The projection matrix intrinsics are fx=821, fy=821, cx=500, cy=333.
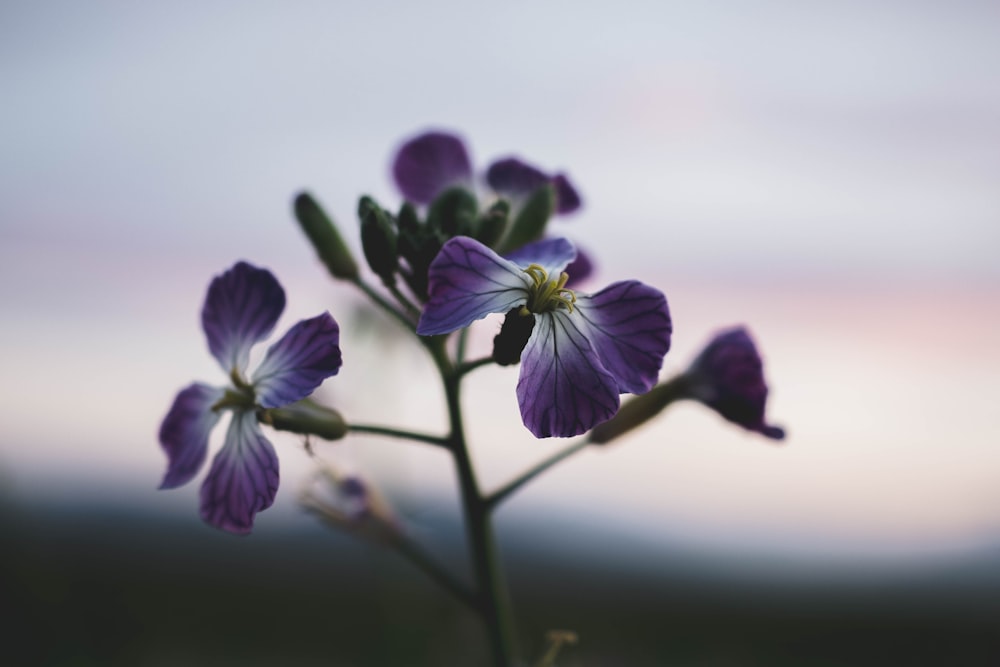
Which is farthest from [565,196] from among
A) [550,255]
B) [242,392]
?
[242,392]

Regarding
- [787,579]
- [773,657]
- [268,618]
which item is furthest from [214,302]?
[787,579]

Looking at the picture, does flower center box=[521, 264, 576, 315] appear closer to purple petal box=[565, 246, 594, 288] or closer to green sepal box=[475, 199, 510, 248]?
green sepal box=[475, 199, 510, 248]

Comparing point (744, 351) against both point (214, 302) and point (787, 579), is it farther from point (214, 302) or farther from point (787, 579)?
point (787, 579)

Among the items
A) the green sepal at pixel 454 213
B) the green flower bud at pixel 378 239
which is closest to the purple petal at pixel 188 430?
the green flower bud at pixel 378 239

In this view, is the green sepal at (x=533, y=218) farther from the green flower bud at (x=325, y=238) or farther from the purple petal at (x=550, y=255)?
the green flower bud at (x=325, y=238)

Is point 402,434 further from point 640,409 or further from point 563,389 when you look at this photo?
point 640,409
